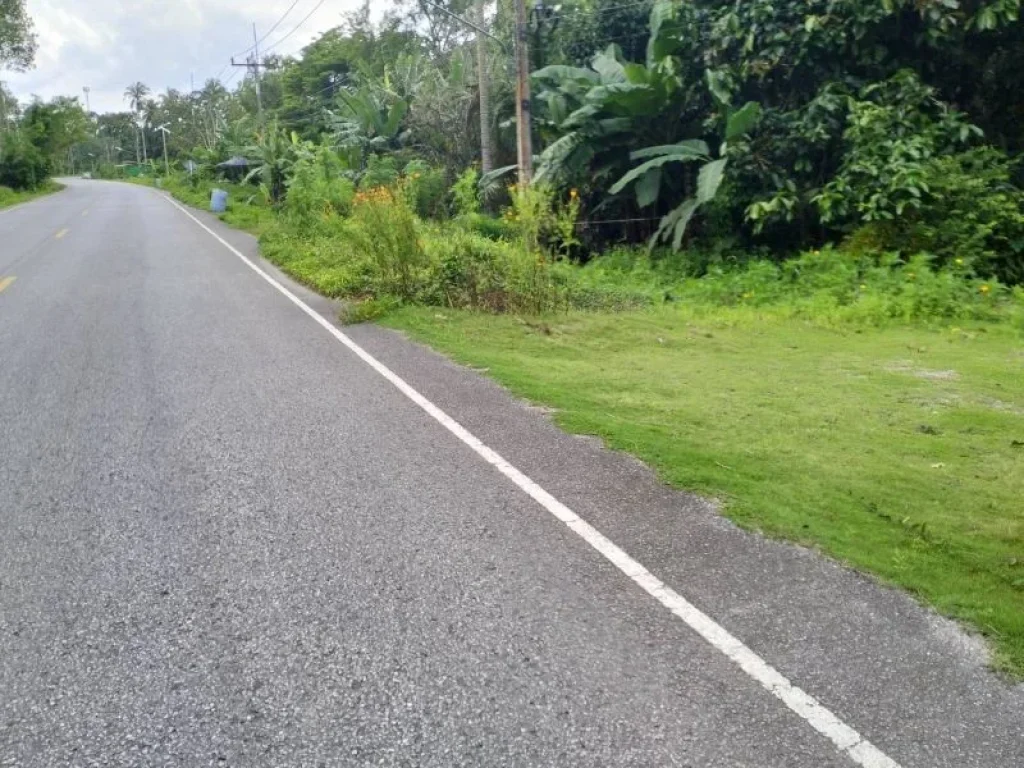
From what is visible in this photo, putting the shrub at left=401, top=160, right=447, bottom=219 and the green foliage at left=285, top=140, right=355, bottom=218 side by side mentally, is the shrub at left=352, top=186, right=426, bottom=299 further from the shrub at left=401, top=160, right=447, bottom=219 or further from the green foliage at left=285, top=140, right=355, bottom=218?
the shrub at left=401, top=160, right=447, bottom=219

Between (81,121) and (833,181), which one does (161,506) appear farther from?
(81,121)

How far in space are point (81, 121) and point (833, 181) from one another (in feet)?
275

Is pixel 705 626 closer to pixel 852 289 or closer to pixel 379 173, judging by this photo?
pixel 852 289

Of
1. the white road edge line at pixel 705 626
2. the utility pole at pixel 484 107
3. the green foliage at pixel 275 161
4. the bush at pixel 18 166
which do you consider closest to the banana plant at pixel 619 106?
the utility pole at pixel 484 107

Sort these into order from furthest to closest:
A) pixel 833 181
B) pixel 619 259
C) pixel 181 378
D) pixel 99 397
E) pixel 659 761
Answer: pixel 619 259 < pixel 833 181 < pixel 181 378 < pixel 99 397 < pixel 659 761

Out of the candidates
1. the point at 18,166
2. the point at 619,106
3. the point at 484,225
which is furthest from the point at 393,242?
the point at 18,166

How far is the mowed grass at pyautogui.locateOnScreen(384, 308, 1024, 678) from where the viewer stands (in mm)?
4219

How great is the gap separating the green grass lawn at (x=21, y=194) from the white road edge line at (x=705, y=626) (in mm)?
42553

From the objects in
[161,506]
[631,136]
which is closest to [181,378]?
[161,506]

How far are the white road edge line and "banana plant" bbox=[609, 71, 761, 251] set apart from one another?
8.72 meters

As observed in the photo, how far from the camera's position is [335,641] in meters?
3.39

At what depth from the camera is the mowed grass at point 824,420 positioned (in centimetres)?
422

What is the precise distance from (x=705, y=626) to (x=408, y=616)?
118 cm

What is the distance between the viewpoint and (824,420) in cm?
639
